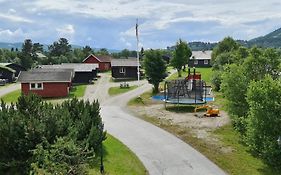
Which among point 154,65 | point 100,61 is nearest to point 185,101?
point 154,65

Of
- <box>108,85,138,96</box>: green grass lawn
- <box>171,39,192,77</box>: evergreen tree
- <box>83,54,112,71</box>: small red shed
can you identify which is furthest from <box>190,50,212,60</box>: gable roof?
<box>108,85,138,96</box>: green grass lawn

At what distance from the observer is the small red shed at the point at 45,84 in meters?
51.2

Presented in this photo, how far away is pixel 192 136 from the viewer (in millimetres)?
28625

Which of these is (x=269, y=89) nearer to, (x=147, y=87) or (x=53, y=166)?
(x=53, y=166)

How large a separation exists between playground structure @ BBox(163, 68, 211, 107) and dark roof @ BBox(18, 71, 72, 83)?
49.8 ft

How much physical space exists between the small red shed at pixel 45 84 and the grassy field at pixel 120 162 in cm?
2721

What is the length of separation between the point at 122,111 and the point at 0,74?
42.3 m

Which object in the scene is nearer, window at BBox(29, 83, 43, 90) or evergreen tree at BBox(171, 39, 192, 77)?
window at BBox(29, 83, 43, 90)

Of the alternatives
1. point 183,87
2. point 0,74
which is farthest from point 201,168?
point 0,74

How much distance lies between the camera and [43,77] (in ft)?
171

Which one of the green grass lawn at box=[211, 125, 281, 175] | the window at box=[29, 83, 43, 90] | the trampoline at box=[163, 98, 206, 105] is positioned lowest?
the green grass lawn at box=[211, 125, 281, 175]

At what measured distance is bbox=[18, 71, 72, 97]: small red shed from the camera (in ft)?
168

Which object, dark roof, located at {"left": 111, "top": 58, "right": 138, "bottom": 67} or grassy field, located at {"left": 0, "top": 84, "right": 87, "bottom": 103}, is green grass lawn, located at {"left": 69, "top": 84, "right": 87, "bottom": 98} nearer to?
grassy field, located at {"left": 0, "top": 84, "right": 87, "bottom": 103}

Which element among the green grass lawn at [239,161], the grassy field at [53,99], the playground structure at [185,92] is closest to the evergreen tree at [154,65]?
the playground structure at [185,92]
